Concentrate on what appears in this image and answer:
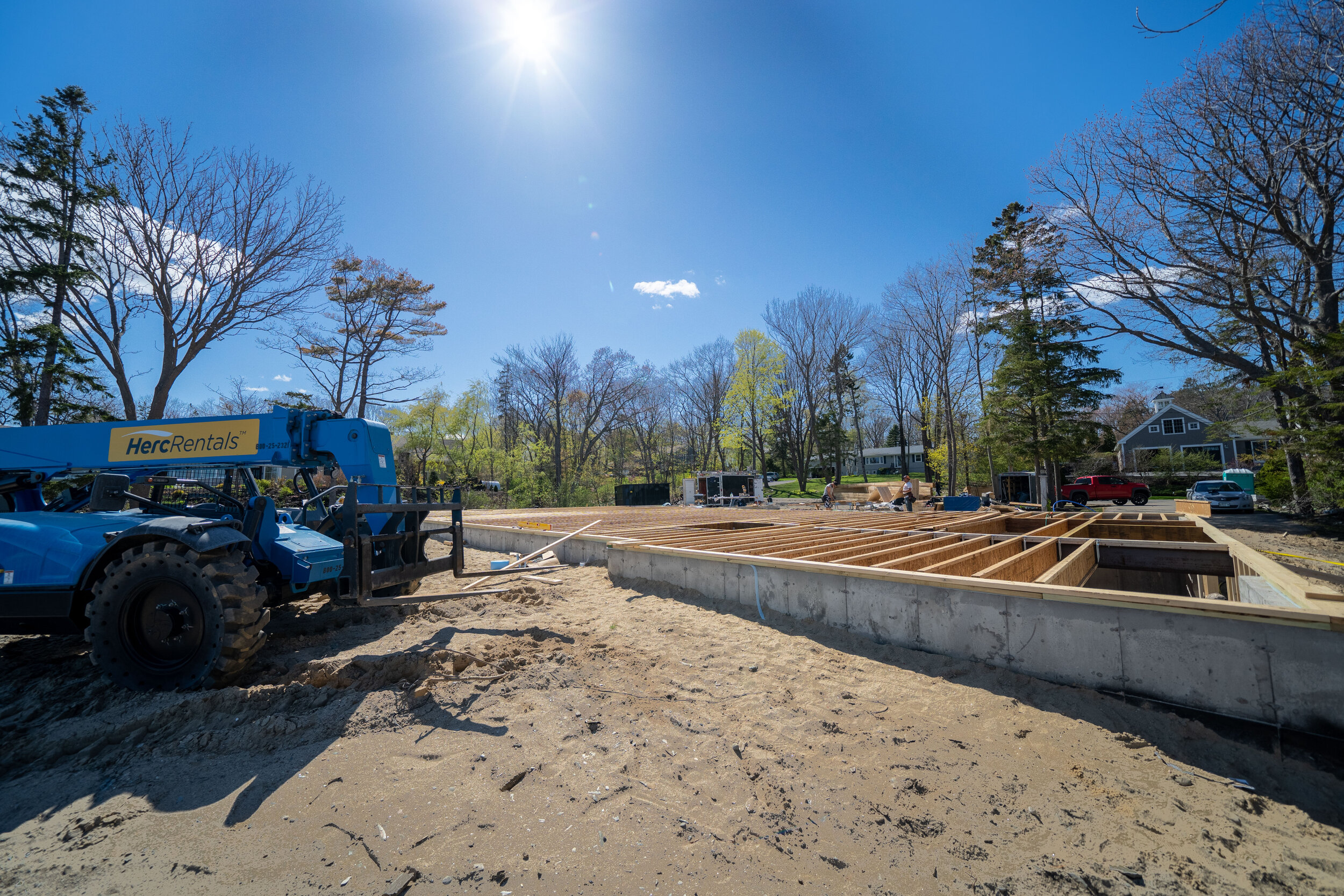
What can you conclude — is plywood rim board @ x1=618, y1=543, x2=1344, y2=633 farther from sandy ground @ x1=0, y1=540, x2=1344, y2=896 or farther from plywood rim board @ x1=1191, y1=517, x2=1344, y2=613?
sandy ground @ x1=0, y1=540, x2=1344, y2=896

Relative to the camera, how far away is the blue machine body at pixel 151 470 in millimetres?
3703

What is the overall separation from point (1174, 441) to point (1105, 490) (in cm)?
1993

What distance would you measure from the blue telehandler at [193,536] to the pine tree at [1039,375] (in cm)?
2246

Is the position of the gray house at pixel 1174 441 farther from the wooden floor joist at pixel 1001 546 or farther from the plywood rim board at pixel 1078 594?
the plywood rim board at pixel 1078 594

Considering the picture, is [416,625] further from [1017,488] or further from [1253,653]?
[1017,488]

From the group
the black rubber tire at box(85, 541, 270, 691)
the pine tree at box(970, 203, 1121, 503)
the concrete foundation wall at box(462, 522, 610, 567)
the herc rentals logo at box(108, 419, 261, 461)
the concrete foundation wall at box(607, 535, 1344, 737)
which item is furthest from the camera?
the pine tree at box(970, 203, 1121, 503)

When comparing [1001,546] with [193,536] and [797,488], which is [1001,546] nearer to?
[193,536]

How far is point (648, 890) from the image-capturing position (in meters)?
1.97

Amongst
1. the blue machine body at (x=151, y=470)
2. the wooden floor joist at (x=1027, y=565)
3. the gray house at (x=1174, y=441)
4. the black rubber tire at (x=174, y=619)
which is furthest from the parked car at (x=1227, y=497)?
the black rubber tire at (x=174, y=619)

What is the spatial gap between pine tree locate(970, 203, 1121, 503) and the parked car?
512cm

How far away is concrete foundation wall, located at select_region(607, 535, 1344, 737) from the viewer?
2992mm

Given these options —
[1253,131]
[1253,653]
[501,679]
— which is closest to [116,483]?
[501,679]

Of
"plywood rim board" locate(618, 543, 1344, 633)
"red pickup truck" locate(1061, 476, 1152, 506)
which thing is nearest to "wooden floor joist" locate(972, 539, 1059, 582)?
"plywood rim board" locate(618, 543, 1344, 633)

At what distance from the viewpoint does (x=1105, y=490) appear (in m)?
24.8
